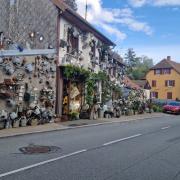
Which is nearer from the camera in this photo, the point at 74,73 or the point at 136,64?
the point at 74,73

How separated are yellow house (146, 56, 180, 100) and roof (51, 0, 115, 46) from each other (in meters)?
48.2

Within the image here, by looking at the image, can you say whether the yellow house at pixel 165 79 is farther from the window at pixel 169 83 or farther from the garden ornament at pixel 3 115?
the garden ornament at pixel 3 115

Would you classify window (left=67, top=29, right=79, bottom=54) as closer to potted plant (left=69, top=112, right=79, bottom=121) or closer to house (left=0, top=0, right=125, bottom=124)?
house (left=0, top=0, right=125, bottom=124)

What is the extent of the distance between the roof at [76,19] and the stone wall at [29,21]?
1.45 feet

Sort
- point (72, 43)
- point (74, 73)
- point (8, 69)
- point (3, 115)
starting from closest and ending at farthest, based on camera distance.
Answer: point (3, 115)
point (8, 69)
point (74, 73)
point (72, 43)

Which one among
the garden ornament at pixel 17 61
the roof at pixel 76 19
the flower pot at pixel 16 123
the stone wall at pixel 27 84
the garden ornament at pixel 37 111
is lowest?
the flower pot at pixel 16 123

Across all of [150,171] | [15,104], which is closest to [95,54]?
[15,104]

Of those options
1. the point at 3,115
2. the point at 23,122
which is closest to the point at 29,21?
the point at 23,122

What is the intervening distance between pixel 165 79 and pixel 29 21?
5912cm

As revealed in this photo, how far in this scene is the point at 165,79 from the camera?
80.1 m

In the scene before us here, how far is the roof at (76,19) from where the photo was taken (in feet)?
80.2

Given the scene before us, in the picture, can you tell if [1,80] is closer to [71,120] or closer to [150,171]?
[71,120]

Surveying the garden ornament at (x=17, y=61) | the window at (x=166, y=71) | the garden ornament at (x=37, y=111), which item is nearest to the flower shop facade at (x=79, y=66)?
the garden ornament at (x=37, y=111)

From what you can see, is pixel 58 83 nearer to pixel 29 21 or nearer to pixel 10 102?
pixel 29 21
